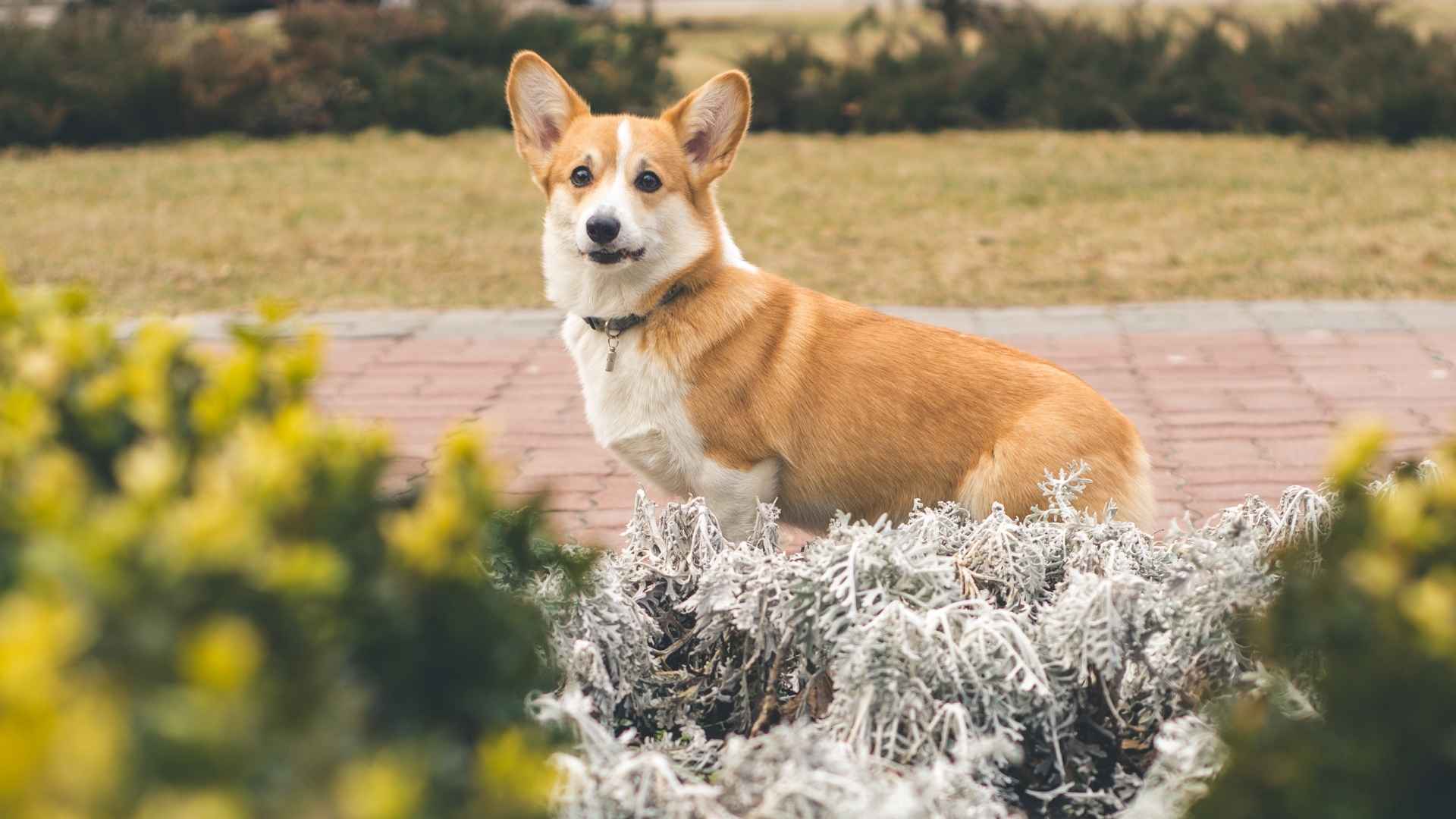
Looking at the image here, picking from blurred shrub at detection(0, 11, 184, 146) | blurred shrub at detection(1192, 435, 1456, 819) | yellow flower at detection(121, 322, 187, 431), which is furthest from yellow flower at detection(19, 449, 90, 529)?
blurred shrub at detection(0, 11, 184, 146)

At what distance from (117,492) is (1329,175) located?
10.3 meters

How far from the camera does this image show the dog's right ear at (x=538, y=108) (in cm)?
402

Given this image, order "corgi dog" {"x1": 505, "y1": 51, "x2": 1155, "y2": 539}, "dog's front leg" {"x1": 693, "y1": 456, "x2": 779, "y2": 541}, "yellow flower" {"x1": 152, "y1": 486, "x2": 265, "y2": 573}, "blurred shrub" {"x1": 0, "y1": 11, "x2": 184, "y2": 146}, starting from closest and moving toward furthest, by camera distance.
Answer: "yellow flower" {"x1": 152, "y1": 486, "x2": 265, "y2": 573} → "corgi dog" {"x1": 505, "y1": 51, "x2": 1155, "y2": 539} → "dog's front leg" {"x1": 693, "y1": 456, "x2": 779, "y2": 541} → "blurred shrub" {"x1": 0, "y1": 11, "x2": 184, "y2": 146}

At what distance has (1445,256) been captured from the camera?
7809 mm

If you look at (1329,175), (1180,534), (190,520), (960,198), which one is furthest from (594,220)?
(1329,175)

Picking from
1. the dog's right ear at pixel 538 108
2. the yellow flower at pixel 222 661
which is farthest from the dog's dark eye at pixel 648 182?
the yellow flower at pixel 222 661

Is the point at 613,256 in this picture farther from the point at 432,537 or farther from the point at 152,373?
the point at 432,537

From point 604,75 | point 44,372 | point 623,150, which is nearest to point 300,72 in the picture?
point 604,75

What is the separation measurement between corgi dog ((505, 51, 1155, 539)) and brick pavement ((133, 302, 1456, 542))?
2.29ft

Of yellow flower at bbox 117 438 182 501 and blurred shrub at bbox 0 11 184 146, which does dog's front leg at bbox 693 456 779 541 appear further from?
blurred shrub at bbox 0 11 184 146

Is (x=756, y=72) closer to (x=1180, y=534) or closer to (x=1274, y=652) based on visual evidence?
(x=1180, y=534)

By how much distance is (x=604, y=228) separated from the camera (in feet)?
12.0

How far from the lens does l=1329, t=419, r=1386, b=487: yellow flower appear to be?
168 cm

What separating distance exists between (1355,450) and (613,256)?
2324 mm
